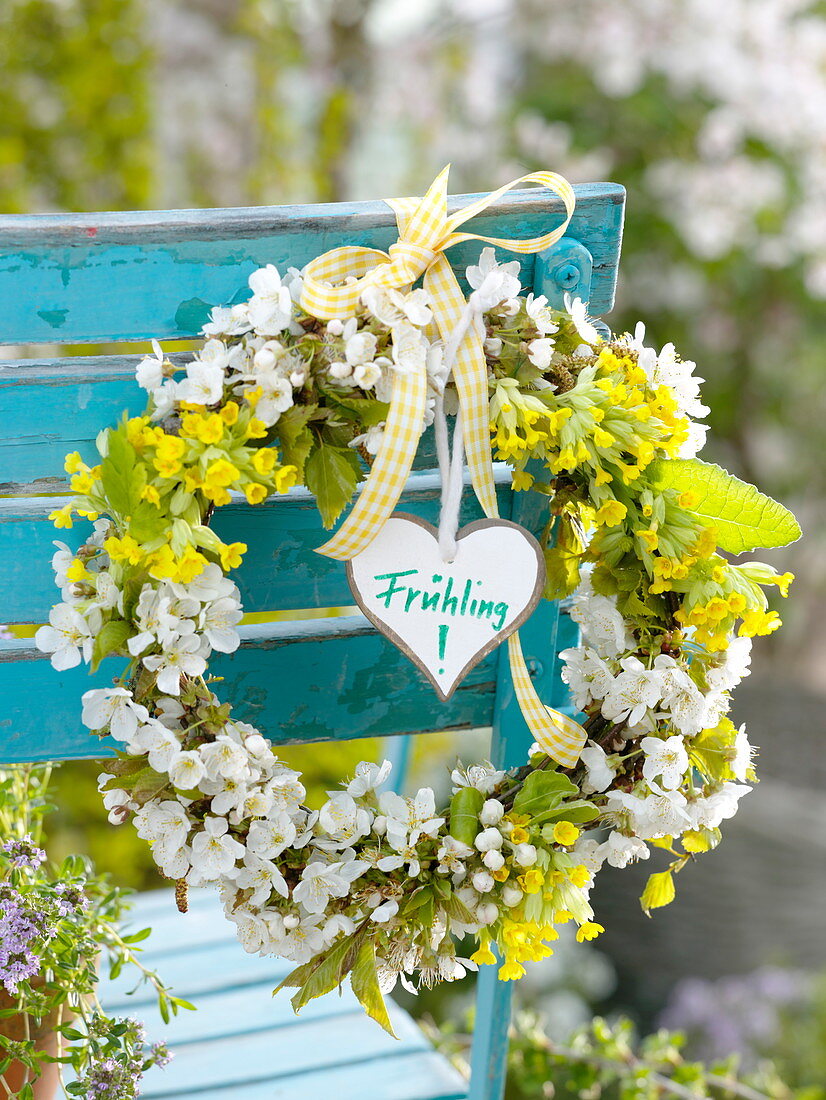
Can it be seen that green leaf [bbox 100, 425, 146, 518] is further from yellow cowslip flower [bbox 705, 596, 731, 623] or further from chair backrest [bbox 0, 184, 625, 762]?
yellow cowslip flower [bbox 705, 596, 731, 623]

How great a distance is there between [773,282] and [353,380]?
3.12 meters

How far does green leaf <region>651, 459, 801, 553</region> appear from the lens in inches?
35.8

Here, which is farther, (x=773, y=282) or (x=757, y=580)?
(x=773, y=282)

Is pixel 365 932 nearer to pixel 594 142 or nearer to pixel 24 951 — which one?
pixel 24 951

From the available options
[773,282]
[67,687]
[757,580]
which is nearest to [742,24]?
[773,282]

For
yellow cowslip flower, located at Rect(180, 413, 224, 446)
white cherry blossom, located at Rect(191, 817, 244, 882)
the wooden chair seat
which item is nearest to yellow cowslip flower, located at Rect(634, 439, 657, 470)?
yellow cowslip flower, located at Rect(180, 413, 224, 446)

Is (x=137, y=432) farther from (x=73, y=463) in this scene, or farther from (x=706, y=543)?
(x=706, y=543)

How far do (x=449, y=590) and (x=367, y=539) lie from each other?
0.28 ft

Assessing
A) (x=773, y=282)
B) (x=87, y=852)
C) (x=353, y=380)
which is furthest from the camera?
(x=773, y=282)

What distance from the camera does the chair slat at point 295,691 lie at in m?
0.99

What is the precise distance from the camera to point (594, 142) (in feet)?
11.1

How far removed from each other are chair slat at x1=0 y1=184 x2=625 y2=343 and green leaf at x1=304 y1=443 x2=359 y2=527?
5.7 inches

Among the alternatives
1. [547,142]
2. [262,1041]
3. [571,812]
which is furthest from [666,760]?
[547,142]

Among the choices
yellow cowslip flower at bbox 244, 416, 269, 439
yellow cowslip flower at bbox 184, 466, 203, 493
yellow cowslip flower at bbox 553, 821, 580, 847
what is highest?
yellow cowslip flower at bbox 244, 416, 269, 439
